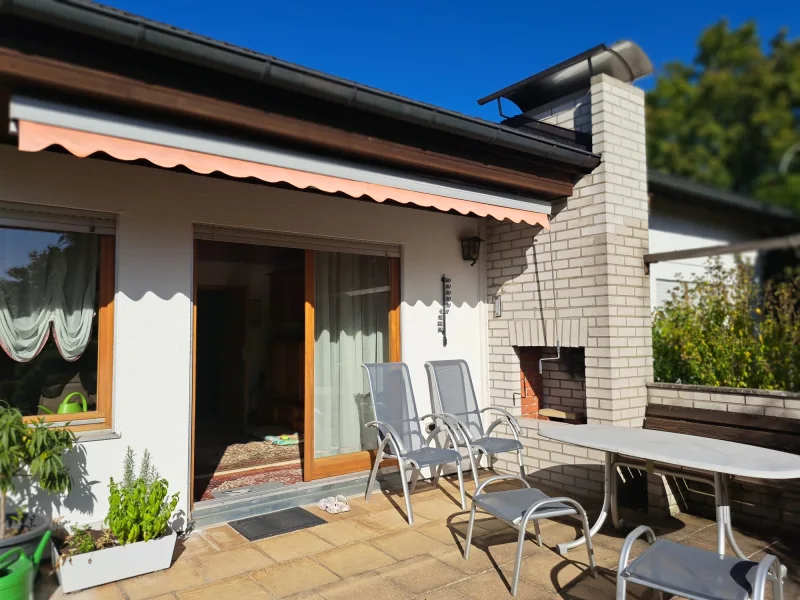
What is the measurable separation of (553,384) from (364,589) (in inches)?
181

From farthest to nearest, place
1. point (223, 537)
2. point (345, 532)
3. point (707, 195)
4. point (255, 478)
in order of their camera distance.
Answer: point (707, 195) < point (255, 478) < point (345, 532) < point (223, 537)

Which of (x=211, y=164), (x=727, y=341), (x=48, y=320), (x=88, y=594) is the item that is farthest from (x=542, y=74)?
(x=88, y=594)

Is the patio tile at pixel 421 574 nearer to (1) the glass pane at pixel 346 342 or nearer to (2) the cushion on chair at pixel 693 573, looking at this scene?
(2) the cushion on chair at pixel 693 573

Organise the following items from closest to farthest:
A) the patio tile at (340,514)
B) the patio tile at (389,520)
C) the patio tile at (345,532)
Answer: the patio tile at (345,532)
the patio tile at (389,520)
the patio tile at (340,514)

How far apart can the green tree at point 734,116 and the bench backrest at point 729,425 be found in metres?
23.7

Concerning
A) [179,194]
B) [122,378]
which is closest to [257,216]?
[179,194]

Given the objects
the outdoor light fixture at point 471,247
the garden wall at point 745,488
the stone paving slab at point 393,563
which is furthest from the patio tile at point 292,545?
the outdoor light fixture at point 471,247

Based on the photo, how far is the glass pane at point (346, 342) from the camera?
754cm

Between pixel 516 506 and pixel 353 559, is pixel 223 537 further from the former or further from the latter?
pixel 516 506

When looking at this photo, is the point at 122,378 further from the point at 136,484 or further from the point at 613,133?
the point at 613,133

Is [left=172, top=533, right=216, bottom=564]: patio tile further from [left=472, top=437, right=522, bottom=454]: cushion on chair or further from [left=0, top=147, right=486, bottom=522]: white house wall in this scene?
[left=472, top=437, right=522, bottom=454]: cushion on chair

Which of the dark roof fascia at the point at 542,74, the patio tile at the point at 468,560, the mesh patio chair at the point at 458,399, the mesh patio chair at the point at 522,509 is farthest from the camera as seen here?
the dark roof fascia at the point at 542,74

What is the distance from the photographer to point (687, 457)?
4523 millimetres

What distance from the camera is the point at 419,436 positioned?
7484 mm
